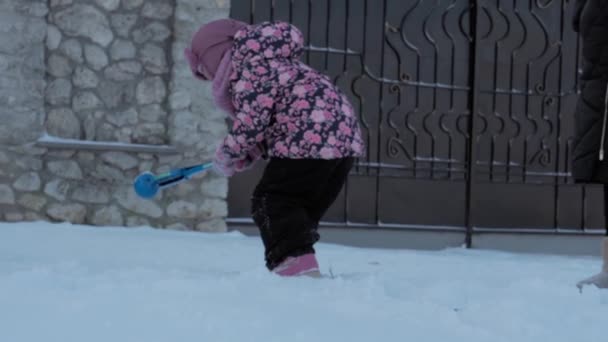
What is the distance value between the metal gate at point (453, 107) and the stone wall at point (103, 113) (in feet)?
1.24

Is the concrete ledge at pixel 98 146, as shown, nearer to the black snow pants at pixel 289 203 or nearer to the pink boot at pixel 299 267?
the black snow pants at pixel 289 203

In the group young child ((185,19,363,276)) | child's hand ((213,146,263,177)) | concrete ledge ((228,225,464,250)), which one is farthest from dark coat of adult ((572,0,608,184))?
concrete ledge ((228,225,464,250))

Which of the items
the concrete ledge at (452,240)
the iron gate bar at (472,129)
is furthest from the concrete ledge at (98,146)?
the iron gate bar at (472,129)

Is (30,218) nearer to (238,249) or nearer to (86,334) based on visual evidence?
(238,249)

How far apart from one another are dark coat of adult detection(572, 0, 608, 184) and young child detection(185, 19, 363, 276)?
0.77 meters

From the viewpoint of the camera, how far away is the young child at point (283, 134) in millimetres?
2592

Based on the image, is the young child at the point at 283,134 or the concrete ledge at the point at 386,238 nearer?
the young child at the point at 283,134

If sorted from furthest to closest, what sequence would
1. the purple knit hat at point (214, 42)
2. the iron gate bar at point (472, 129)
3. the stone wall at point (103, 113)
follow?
the iron gate bar at point (472, 129) → the stone wall at point (103, 113) → the purple knit hat at point (214, 42)

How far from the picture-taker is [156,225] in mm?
4402

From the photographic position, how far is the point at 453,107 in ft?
16.6

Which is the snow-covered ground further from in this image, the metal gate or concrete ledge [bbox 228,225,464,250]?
the metal gate

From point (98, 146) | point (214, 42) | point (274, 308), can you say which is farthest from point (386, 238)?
point (274, 308)

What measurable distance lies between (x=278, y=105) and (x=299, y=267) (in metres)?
0.54

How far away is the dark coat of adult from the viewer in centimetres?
264
